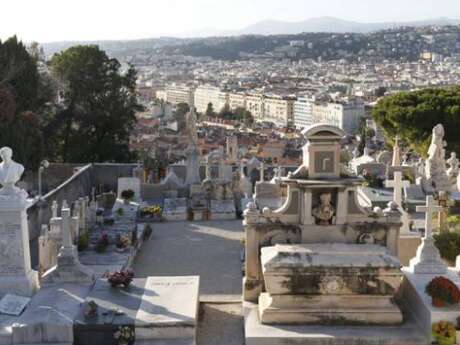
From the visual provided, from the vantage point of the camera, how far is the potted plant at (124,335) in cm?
922

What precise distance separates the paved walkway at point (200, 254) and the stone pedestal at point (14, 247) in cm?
346

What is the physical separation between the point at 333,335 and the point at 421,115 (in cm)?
2256

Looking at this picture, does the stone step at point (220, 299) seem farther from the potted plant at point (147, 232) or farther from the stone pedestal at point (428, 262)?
the potted plant at point (147, 232)

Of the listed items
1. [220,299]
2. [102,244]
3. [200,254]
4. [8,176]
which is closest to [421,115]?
[200,254]

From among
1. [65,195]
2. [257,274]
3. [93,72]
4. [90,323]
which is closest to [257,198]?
[65,195]

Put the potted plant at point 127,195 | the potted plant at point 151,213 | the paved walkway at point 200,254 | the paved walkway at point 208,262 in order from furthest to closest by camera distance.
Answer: the potted plant at point 127,195 < the potted plant at point 151,213 < the paved walkway at point 200,254 < the paved walkway at point 208,262

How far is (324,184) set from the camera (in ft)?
34.5

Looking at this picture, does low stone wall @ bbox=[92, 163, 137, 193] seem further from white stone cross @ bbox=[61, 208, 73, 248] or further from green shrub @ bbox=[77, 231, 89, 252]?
white stone cross @ bbox=[61, 208, 73, 248]

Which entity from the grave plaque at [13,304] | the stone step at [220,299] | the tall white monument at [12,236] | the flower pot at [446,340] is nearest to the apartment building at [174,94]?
the stone step at [220,299]

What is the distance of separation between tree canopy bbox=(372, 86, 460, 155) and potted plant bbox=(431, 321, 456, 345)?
2049 cm

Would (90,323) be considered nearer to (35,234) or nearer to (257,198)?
(35,234)

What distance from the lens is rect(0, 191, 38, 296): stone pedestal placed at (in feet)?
34.2

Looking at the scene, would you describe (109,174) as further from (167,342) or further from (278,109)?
(278,109)

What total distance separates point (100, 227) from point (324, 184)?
27.5ft
